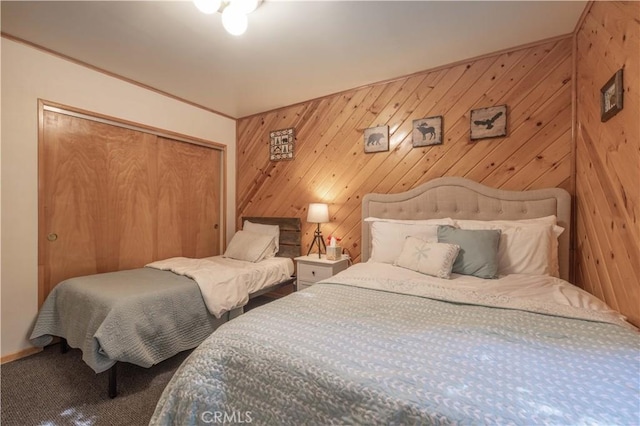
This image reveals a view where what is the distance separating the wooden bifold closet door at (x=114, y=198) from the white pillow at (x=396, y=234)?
91.9 inches

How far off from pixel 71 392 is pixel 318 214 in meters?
2.25

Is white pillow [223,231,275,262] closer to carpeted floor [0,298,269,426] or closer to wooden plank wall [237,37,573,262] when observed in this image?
wooden plank wall [237,37,573,262]

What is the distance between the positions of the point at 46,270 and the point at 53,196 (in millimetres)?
616

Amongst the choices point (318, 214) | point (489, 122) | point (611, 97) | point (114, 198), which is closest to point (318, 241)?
point (318, 214)

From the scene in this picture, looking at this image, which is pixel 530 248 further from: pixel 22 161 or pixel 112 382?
pixel 22 161

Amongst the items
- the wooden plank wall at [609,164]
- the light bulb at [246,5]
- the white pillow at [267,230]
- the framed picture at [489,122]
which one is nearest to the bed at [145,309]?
the white pillow at [267,230]

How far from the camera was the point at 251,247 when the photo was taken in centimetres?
318

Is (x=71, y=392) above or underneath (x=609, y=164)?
underneath

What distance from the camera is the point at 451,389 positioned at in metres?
0.72

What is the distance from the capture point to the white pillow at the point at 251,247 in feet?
10.2

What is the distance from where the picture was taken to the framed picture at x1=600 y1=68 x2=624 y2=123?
1.37 meters

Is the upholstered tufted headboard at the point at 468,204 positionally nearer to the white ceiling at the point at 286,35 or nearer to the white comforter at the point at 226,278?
the white comforter at the point at 226,278

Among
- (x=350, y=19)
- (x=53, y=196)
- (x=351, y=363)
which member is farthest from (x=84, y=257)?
(x=350, y=19)

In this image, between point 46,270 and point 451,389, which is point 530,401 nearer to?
point 451,389
